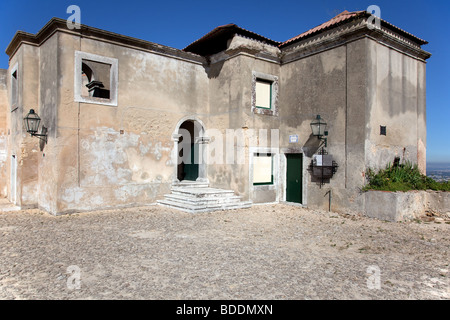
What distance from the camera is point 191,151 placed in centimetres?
1330

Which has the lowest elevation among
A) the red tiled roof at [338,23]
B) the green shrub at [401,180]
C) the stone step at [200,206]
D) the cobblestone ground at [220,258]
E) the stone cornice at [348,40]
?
the cobblestone ground at [220,258]

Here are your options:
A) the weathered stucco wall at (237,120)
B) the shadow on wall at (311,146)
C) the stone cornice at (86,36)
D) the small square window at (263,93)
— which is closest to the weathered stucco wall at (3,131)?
the stone cornice at (86,36)

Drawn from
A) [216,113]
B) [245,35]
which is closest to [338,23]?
[245,35]

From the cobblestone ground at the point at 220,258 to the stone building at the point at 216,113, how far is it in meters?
1.88

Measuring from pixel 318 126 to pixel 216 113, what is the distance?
4.04 metres

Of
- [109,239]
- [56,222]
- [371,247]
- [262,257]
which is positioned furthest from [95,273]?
[371,247]

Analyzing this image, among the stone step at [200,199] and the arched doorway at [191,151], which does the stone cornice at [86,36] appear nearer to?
the arched doorway at [191,151]

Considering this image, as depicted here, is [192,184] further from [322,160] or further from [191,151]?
[322,160]

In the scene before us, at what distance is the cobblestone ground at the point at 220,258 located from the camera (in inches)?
153

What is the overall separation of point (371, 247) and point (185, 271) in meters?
3.73

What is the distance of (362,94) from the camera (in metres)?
9.10

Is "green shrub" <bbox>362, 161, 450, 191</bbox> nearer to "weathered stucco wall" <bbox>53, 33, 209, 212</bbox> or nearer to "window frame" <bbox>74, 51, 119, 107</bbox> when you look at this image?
"weathered stucco wall" <bbox>53, 33, 209, 212</bbox>

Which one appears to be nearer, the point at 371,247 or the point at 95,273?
the point at 95,273
